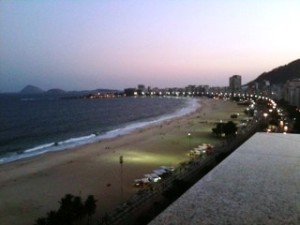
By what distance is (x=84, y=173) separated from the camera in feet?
80.7

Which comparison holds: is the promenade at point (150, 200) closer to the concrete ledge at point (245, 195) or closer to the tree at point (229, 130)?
the concrete ledge at point (245, 195)

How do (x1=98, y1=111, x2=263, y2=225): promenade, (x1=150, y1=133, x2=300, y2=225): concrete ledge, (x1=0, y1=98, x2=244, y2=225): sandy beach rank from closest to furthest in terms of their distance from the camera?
(x1=150, y1=133, x2=300, y2=225): concrete ledge
(x1=98, y1=111, x2=263, y2=225): promenade
(x1=0, y1=98, x2=244, y2=225): sandy beach

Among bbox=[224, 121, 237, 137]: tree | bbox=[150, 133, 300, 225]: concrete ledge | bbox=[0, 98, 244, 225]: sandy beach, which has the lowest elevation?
bbox=[0, 98, 244, 225]: sandy beach

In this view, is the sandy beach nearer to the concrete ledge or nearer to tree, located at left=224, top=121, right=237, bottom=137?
tree, located at left=224, top=121, right=237, bottom=137

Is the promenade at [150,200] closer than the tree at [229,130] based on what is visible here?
Yes

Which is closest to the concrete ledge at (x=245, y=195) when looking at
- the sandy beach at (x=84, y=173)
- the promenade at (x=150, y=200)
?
the promenade at (x=150, y=200)

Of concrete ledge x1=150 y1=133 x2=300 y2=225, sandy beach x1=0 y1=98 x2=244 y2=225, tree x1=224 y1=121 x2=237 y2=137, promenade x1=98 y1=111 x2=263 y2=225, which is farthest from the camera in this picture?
tree x1=224 y1=121 x2=237 y2=137

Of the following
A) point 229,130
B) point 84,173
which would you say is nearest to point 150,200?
point 84,173

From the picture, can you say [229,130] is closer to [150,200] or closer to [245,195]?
[150,200]

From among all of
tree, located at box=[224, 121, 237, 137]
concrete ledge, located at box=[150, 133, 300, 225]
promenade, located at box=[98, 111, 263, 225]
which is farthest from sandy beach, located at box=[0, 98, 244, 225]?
concrete ledge, located at box=[150, 133, 300, 225]

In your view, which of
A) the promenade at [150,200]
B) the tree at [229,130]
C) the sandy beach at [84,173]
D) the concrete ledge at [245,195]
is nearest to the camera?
the concrete ledge at [245,195]

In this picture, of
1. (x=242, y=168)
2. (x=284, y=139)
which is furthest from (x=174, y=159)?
(x=242, y=168)

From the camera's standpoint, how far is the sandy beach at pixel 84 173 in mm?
18156

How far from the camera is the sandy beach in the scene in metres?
18.2
